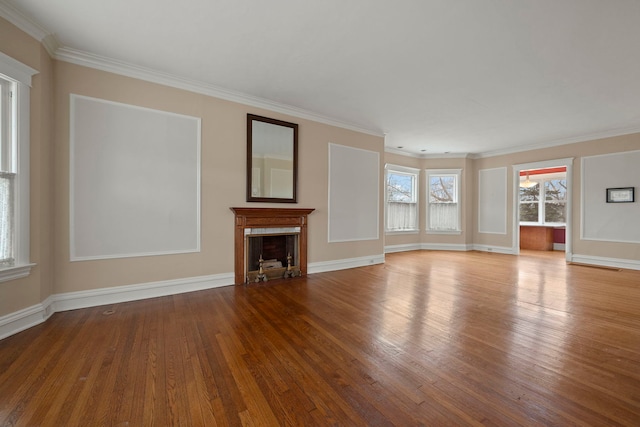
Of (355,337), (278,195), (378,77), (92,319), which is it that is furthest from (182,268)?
(378,77)

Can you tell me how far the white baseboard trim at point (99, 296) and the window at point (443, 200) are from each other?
21.2ft

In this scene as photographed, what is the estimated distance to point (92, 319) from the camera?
270 cm

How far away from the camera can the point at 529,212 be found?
9.32 meters

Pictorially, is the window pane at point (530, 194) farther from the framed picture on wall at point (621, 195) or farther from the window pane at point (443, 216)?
the framed picture on wall at point (621, 195)

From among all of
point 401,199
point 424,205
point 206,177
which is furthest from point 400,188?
point 206,177

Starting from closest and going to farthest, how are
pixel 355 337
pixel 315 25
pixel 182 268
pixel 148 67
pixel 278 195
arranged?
pixel 355 337 → pixel 315 25 → pixel 148 67 → pixel 182 268 → pixel 278 195

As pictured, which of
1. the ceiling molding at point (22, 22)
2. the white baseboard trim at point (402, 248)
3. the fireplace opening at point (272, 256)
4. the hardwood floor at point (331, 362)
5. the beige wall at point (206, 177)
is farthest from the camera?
the white baseboard trim at point (402, 248)

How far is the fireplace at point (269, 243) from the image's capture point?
402 centimetres

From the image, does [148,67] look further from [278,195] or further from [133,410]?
[133,410]

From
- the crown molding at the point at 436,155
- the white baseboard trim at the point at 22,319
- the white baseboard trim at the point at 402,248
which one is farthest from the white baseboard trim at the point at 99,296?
the crown molding at the point at 436,155

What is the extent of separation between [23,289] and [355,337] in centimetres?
311

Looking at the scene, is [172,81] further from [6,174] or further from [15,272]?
[15,272]

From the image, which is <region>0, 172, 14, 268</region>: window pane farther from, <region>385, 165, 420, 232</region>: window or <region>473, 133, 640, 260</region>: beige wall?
<region>473, 133, 640, 260</region>: beige wall

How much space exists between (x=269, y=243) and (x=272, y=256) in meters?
0.24
